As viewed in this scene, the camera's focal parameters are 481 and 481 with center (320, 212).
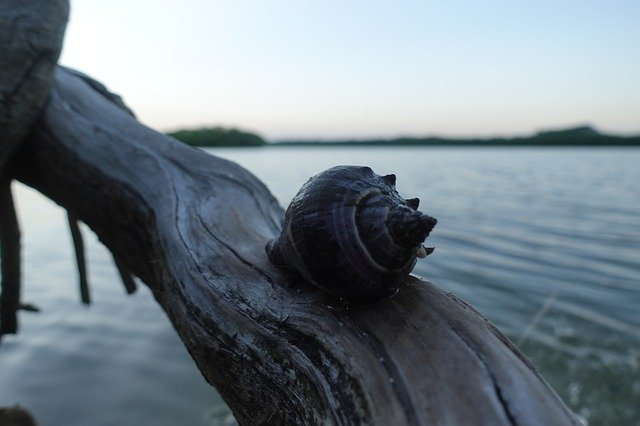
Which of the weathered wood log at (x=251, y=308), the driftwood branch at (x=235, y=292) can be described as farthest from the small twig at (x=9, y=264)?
the weathered wood log at (x=251, y=308)

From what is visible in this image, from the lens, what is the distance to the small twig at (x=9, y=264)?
3.43 metres

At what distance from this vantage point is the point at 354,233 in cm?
152

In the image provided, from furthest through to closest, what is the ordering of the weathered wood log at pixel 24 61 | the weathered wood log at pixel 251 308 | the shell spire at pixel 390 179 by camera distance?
the weathered wood log at pixel 24 61, the shell spire at pixel 390 179, the weathered wood log at pixel 251 308

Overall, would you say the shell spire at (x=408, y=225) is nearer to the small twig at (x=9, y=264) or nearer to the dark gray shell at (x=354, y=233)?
the dark gray shell at (x=354, y=233)

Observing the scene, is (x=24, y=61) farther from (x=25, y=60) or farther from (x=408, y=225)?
(x=408, y=225)

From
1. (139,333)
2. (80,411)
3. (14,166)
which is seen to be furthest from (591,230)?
(14,166)

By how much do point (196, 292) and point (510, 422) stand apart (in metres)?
1.26

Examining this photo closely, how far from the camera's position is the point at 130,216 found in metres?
2.62

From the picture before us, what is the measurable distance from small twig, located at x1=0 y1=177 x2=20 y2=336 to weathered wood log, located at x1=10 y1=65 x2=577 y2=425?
23.4 inches

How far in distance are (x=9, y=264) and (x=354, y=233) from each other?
313 centimetres

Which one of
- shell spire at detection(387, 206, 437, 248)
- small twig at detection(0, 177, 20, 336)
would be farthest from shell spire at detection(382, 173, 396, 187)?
small twig at detection(0, 177, 20, 336)

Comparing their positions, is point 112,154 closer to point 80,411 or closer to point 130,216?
point 130,216

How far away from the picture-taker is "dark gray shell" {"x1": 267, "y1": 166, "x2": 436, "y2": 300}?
58.9 inches

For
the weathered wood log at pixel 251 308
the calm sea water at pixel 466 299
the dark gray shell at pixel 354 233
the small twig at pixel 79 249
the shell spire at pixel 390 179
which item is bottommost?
the calm sea water at pixel 466 299
